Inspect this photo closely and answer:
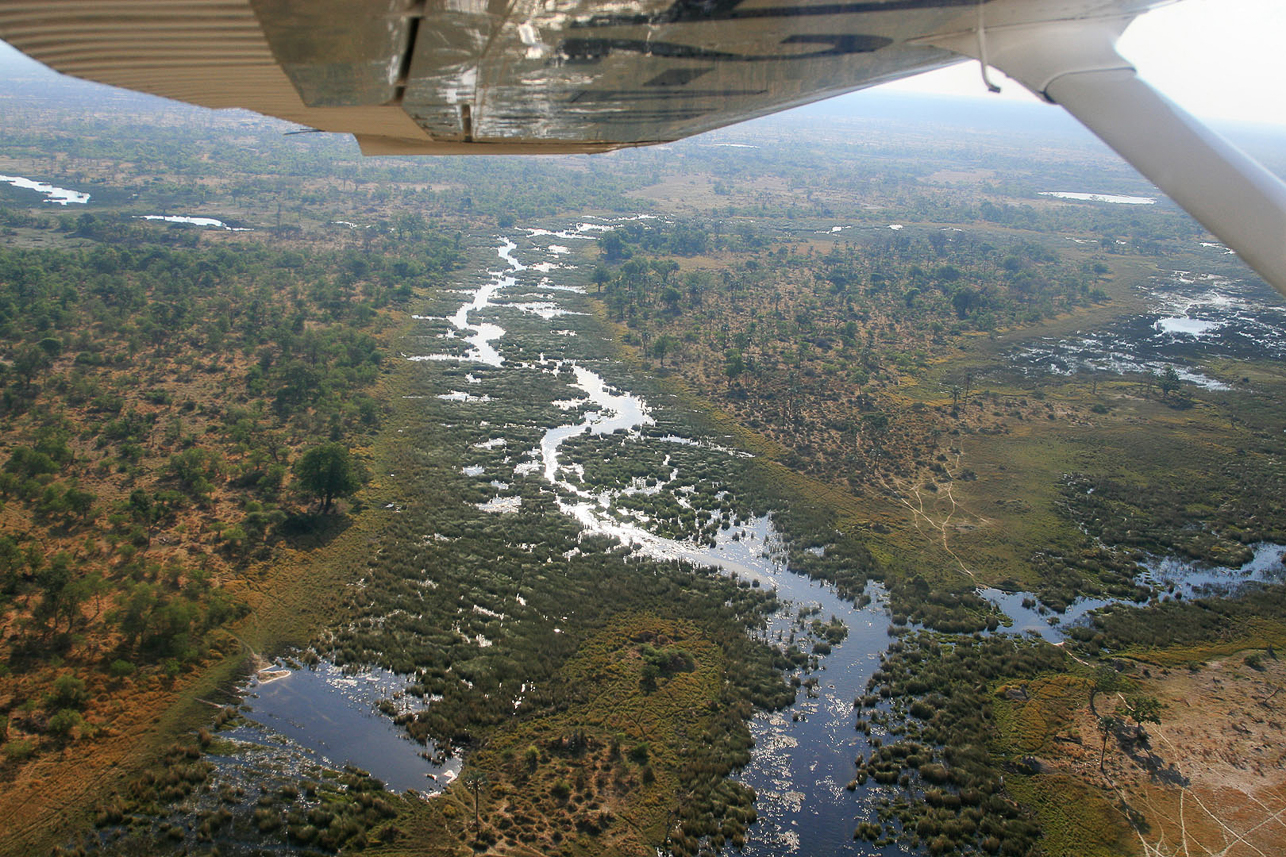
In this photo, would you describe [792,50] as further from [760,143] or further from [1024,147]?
[1024,147]

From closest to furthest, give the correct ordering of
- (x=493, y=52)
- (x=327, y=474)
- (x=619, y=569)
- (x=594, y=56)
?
(x=493, y=52) < (x=594, y=56) < (x=619, y=569) < (x=327, y=474)

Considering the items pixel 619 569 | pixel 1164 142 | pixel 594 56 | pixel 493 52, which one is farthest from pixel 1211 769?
pixel 493 52

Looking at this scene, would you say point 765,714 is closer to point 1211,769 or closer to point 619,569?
point 619,569

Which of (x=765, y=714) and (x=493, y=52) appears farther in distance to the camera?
(x=765, y=714)

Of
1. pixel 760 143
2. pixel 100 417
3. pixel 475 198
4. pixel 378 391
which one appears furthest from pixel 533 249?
pixel 760 143

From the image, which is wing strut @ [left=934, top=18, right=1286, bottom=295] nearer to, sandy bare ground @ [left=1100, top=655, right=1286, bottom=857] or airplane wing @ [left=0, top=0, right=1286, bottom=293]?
airplane wing @ [left=0, top=0, right=1286, bottom=293]

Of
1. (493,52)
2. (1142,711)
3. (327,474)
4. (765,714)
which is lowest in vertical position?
(765,714)

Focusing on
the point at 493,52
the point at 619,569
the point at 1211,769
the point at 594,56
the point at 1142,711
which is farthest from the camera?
the point at 619,569
